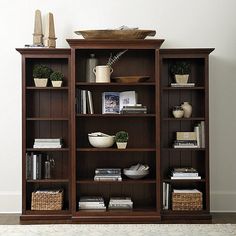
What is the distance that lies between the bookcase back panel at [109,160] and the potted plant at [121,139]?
1.02 feet

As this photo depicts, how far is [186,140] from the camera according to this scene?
4520 millimetres

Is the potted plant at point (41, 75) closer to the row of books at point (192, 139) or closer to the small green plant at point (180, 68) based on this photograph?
the small green plant at point (180, 68)

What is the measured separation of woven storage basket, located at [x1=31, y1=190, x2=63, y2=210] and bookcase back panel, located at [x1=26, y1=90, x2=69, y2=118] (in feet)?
2.61

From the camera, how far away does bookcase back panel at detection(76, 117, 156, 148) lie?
15.4 feet

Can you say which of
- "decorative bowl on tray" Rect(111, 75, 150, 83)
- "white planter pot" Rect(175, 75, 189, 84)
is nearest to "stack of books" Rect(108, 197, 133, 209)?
"decorative bowl on tray" Rect(111, 75, 150, 83)

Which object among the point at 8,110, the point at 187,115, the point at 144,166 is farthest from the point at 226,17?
the point at 8,110

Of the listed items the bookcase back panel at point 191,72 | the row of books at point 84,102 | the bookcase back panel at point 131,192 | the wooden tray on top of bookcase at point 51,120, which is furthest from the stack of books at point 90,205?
the bookcase back panel at point 191,72

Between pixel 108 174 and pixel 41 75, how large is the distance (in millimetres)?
1166

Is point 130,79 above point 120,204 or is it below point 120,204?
above

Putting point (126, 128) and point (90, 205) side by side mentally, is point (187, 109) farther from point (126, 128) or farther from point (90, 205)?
point (90, 205)

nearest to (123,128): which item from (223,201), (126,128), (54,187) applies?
(126,128)

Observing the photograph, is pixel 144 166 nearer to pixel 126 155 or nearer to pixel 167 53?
pixel 126 155

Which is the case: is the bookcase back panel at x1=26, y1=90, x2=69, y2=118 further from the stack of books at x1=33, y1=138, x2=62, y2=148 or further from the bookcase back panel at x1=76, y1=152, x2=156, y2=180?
the bookcase back panel at x1=76, y1=152, x2=156, y2=180

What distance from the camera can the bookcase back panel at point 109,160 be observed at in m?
4.71
